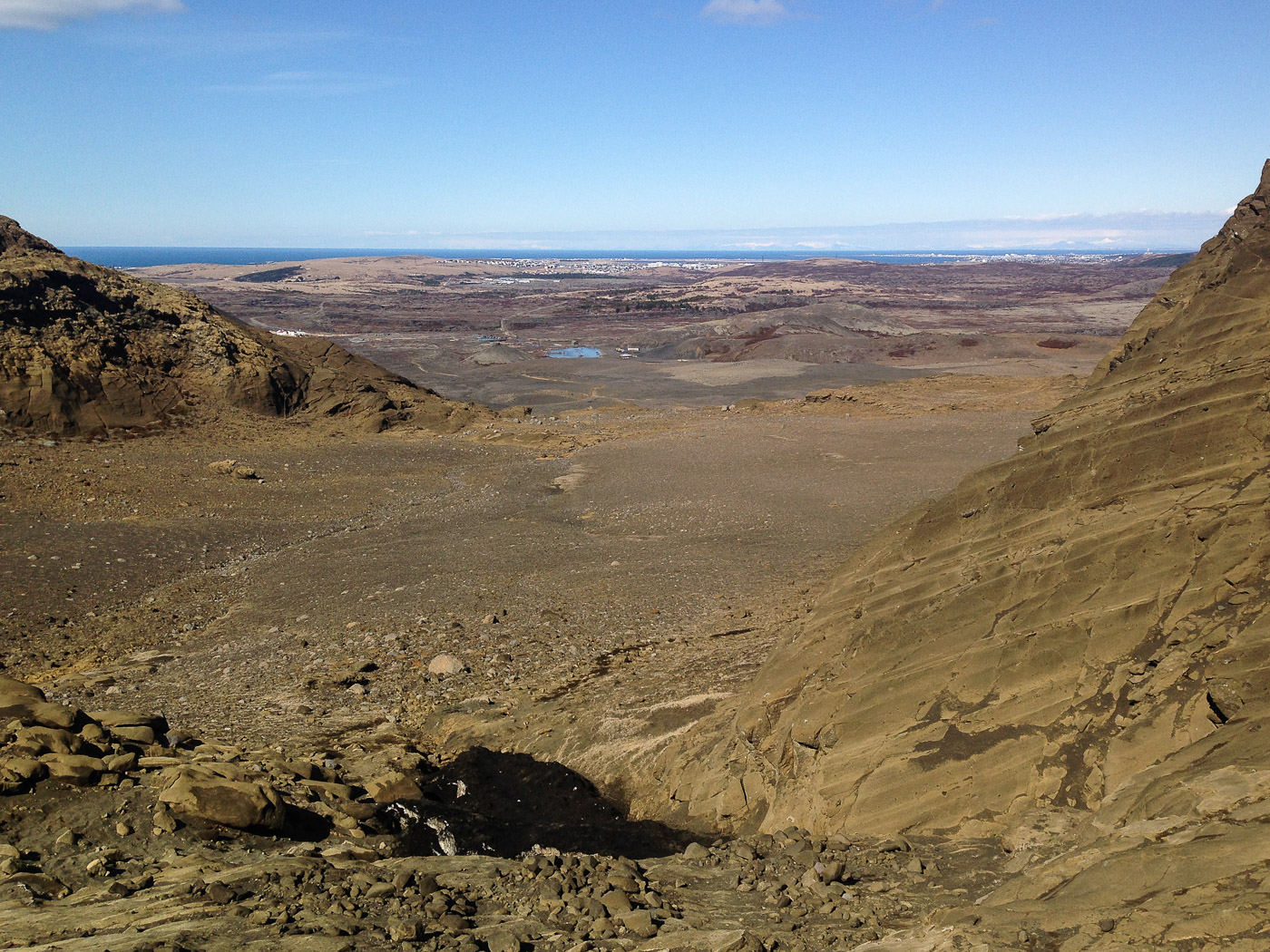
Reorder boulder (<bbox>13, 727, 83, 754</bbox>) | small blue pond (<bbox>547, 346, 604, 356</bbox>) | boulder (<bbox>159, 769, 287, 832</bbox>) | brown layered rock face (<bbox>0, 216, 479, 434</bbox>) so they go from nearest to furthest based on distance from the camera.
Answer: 1. boulder (<bbox>159, 769, 287, 832</bbox>)
2. boulder (<bbox>13, 727, 83, 754</bbox>)
3. brown layered rock face (<bbox>0, 216, 479, 434</bbox>)
4. small blue pond (<bbox>547, 346, 604, 356</bbox>)

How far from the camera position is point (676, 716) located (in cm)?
970

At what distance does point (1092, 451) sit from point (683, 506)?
12.0 metres

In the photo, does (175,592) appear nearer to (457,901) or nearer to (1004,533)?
(457,901)

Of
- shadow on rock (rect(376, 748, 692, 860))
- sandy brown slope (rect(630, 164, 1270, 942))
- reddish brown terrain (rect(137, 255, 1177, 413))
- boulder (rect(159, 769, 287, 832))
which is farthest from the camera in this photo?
reddish brown terrain (rect(137, 255, 1177, 413))

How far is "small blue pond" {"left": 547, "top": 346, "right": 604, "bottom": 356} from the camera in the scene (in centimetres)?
6762

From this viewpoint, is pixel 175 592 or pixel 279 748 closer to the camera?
pixel 279 748

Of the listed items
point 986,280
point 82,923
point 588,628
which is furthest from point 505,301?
point 82,923

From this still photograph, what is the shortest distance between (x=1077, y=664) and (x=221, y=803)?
21.1 ft

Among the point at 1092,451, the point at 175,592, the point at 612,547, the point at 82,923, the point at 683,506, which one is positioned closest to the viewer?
the point at 82,923

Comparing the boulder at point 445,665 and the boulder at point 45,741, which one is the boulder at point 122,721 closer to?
the boulder at point 45,741

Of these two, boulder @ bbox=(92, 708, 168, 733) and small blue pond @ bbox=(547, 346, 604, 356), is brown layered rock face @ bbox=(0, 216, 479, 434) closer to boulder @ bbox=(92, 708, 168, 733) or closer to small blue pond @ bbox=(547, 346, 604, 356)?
boulder @ bbox=(92, 708, 168, 733)

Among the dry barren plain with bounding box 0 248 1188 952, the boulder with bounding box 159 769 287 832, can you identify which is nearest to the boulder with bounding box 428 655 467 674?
the dry barren plain with bounding box 0 248 1188 952

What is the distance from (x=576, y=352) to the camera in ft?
228

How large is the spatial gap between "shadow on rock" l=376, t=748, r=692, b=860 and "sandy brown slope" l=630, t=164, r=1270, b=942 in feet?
1.69
